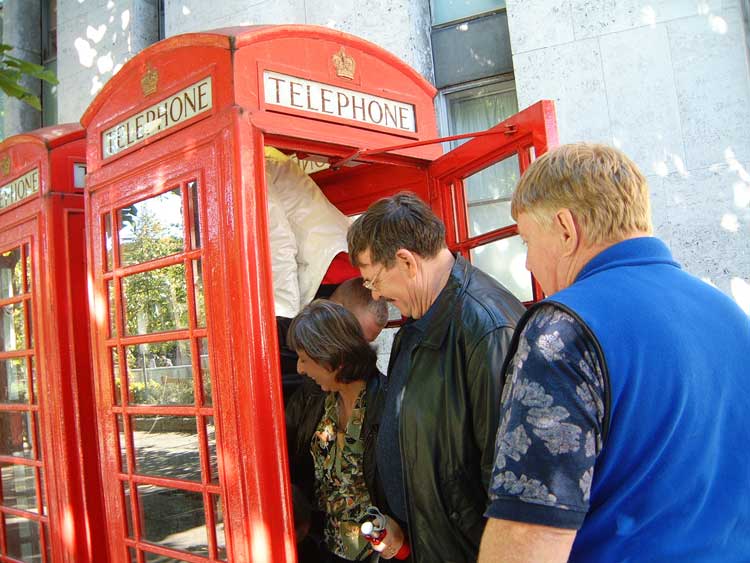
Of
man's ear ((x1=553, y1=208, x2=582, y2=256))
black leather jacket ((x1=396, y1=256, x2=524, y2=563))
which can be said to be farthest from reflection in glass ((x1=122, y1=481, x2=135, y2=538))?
man's ear ((x1=553, y1=208, x2=582, y2=256))

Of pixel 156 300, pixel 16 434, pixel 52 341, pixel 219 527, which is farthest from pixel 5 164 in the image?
pixel 219 527

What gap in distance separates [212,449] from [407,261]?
3.30 feet

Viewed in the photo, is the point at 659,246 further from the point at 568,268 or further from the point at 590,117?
the point at 590,117

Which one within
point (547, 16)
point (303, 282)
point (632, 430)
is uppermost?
point (547, 16)

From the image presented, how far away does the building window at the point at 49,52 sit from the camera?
7848 millimetres

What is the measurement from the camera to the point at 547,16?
15.6 feet

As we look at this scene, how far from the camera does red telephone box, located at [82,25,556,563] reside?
2217mm

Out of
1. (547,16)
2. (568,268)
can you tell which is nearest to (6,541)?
(568,268)

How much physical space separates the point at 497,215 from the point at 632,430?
2.07m

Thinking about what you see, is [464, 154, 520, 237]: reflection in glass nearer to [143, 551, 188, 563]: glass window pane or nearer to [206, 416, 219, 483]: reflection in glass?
[206, 416, 219, 483]: reflection in glass

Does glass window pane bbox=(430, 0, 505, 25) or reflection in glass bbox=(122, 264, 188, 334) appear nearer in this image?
reflection in glass bbox=(122, 264, 188, 334)

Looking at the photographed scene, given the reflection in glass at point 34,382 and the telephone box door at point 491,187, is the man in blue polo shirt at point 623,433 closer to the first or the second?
the telephone box door at point 491,187

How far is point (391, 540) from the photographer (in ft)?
6.38

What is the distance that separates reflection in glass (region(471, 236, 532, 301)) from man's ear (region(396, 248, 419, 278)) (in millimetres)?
1077
